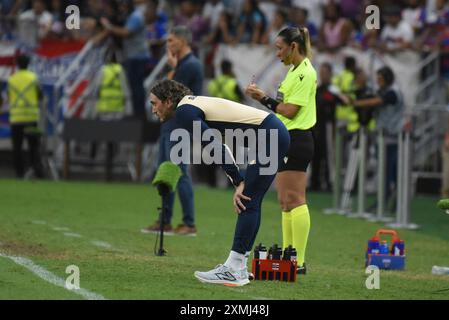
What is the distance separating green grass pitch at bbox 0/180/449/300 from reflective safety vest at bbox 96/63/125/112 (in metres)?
2.36

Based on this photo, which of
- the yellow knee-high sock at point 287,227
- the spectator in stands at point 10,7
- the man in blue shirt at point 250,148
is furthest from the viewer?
the spectator in stands at point 10,7

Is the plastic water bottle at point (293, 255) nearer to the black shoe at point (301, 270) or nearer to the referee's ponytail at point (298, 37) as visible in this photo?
the black shoe at point (301, 270)

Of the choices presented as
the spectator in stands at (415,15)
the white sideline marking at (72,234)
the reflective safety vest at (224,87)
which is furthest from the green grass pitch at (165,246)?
the spectator in stands at (415,15)

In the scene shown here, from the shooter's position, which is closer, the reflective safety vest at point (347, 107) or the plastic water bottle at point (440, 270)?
the plastic water bottle at point (440, 270)

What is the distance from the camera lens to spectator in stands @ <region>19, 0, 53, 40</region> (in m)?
23.8

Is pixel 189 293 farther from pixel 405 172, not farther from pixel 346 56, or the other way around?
pixel 346 56

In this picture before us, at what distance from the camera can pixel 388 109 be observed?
18484mm

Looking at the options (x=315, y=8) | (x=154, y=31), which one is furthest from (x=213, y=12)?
(x=315, y=8)

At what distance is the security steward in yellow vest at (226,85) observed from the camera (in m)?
22.0

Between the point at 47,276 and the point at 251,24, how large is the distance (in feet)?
47.3

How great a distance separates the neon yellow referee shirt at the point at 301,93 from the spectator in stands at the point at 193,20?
12.9m

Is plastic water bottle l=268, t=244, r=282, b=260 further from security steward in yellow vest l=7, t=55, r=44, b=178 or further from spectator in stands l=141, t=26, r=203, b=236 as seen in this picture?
security steward in yellow vest l=7, t=55, r=44, b=178

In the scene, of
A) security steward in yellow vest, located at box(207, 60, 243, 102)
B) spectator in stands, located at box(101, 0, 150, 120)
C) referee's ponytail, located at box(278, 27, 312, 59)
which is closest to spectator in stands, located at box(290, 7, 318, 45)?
security steward in yellow vest, located at box(207, 60, 243, 102)
